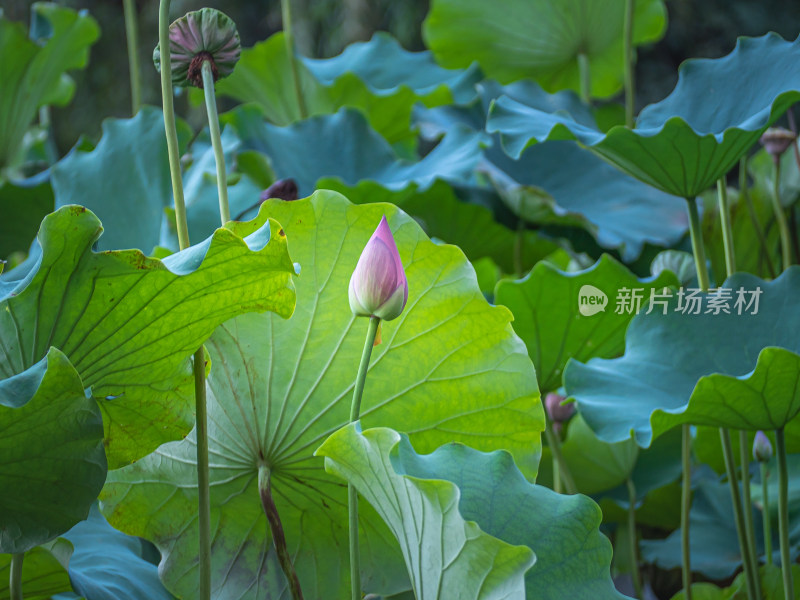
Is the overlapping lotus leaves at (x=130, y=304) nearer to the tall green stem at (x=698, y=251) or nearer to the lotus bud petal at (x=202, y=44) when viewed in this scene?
the lotus bud petal at (x=202, y=44)

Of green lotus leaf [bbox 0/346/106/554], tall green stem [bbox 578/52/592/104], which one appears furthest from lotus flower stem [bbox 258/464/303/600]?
tall green stem [bbox 578/52/592/104]

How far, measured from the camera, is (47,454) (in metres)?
0.45

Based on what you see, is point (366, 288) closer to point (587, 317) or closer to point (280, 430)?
point (280, 430)

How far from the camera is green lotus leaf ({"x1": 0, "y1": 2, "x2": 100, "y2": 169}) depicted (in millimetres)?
1258

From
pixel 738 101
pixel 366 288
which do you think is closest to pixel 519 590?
pixel 366 288

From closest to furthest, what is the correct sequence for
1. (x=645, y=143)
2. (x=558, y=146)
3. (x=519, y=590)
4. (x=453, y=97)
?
(x=519, y=590)
(x=645, y=143)
(x=558, y=146)
(x=453, y=97)

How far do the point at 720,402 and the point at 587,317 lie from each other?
259 millimetres

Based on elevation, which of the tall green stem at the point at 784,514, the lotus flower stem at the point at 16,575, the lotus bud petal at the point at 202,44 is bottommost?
the tall green stem at the point at 784,514

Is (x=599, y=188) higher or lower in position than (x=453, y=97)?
lower

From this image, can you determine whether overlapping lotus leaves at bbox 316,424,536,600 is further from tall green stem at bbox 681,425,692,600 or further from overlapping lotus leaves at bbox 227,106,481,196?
overlapping lotus leaves at bbox 227,106,481,196

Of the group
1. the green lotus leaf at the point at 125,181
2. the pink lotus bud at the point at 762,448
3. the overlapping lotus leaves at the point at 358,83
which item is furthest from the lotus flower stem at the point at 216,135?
the overlapping lotus leaves at the point at 358,83

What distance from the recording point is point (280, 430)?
591mm

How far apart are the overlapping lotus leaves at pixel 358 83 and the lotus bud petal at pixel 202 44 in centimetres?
64

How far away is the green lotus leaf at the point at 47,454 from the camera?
1.41 ft
